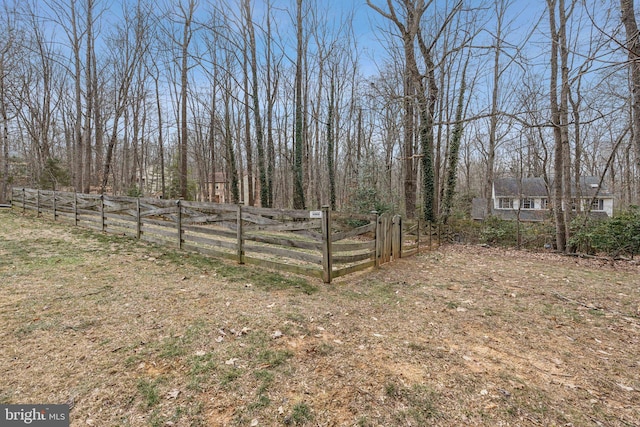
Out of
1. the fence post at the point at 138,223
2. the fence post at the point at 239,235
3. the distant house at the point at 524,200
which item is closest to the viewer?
the fence post at the point at 239,235

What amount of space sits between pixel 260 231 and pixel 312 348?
3177mm

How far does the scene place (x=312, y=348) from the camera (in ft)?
9.37

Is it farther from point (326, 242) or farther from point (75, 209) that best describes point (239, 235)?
point (75, 209)

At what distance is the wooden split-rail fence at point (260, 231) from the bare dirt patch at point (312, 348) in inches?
19.8

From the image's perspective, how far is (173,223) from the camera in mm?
7070

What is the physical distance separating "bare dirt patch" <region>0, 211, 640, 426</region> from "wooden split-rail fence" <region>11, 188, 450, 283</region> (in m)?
0.50

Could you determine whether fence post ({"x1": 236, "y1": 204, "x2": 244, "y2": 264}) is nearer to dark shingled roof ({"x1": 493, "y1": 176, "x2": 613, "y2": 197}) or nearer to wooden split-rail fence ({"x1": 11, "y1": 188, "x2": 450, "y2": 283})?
wooden split-rail fence ({"x1": 11, "y1": 188, "x2": 450, "y2": 283})

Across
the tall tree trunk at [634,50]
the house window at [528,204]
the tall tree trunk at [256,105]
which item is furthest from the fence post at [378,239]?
the house window at [528,204]

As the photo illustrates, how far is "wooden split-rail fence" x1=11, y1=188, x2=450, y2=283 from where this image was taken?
16.5 ft

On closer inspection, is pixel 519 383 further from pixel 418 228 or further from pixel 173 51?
pixel 173 51

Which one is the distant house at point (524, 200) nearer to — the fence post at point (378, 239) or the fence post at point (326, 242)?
the fence post at point (378, 239)

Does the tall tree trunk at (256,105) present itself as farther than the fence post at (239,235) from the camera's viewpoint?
Yes

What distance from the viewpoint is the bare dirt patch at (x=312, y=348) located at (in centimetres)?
208

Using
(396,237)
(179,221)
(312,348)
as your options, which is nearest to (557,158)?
(396,237)
